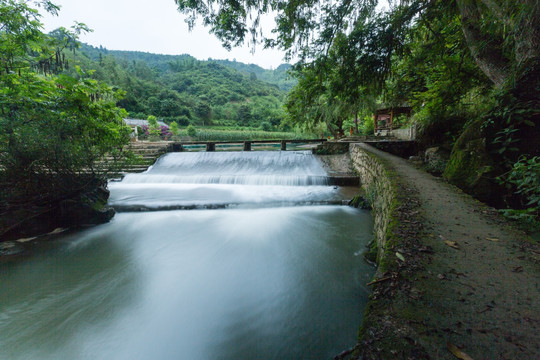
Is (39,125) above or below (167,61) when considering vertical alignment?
below

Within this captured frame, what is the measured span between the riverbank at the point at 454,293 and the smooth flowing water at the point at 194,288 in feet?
3.52

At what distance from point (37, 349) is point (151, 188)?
6.30m

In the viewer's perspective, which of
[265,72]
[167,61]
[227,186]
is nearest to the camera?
[227,186]

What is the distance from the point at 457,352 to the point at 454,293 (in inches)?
19.1

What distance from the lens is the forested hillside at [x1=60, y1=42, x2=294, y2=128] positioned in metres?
55.1

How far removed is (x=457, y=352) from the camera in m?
1.00

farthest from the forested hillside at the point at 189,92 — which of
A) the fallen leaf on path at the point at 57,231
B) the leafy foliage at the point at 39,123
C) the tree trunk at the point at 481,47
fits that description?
the fallen leaf on path at the point at 57,231

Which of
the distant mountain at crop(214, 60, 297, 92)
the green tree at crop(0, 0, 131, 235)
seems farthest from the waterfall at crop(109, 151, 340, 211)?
the distant mountain at crop(214, 60, 297, 92)

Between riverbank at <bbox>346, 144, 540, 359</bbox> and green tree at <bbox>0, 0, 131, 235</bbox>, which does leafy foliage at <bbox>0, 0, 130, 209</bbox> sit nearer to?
green tree at <bbox>0, 0, 131, 235</bbox>

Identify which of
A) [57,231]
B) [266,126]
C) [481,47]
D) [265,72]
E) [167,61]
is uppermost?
[265,72]

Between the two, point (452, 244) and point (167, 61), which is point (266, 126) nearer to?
point (452, 244)

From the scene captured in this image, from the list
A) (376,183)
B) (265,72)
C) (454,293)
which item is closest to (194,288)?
(454,293)

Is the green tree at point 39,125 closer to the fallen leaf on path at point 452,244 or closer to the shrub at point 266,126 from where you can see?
the fallen leaf on path at point 452,244

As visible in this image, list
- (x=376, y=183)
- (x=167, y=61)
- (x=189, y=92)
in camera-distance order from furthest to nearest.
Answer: (x=167, y=61) → (x=189, y=92) → (x=376, y=183)
